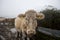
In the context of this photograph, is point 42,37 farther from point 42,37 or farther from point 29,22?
point 29,22

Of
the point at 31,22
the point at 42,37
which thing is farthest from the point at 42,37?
the point at 31,22

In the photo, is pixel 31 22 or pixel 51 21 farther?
pixel 51 21

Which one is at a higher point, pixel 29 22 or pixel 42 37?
pixel 29 22

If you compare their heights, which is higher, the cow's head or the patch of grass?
the cow's head

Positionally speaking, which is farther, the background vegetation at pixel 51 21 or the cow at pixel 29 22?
the background vegetation at pixel 51 21

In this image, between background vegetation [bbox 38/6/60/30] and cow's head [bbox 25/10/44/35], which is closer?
cow's head [bbox 25/10/44/35]

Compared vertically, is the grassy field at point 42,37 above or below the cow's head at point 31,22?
below

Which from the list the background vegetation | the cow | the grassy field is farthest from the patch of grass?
the cow

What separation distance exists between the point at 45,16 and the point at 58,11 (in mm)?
192

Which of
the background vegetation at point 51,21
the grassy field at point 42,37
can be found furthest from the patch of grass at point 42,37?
the background vegetation at point 51,21

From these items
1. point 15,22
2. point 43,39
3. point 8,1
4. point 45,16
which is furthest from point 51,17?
point 8,1

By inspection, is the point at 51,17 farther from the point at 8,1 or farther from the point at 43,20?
the point at 8,1

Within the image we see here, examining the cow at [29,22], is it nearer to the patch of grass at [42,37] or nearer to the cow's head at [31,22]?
the cow's head at [31,22]

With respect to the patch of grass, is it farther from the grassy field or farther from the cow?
the cow
